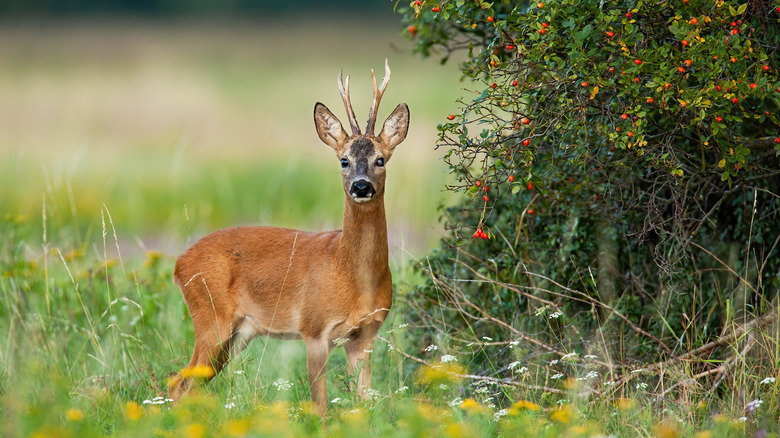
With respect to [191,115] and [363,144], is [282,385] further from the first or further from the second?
[191,115]

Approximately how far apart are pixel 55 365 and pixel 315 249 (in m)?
1.58

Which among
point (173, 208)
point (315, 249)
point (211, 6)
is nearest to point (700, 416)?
point (315, 249)

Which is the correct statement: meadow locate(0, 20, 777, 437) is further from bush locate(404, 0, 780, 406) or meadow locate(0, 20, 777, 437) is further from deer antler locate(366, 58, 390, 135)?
deer antler locate(366, 58, 390, 135)

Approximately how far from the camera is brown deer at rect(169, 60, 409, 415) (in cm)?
571

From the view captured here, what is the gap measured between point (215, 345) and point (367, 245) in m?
1.03

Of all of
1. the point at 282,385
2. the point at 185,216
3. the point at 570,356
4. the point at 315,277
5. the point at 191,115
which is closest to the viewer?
the point at 570,356

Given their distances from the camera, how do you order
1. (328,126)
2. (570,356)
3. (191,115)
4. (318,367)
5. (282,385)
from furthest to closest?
(191,115), (328,126), (318,367), (282,385), (570,356)

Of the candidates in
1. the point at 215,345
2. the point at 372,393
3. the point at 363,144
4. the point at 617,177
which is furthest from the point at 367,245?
the point at 617,177

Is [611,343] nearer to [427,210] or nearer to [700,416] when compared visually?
[700,416]

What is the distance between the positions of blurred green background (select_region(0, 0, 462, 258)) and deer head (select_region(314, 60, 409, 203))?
445mm

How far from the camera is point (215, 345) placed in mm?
5867

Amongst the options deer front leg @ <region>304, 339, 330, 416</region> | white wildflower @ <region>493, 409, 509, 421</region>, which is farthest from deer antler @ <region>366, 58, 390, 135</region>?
white wildflower @ <region>493, 409, 509, 421</region>

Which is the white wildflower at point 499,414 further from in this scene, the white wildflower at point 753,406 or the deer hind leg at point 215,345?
the deer hind leg at point 215,345

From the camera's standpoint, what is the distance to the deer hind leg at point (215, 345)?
5703 millimetres
